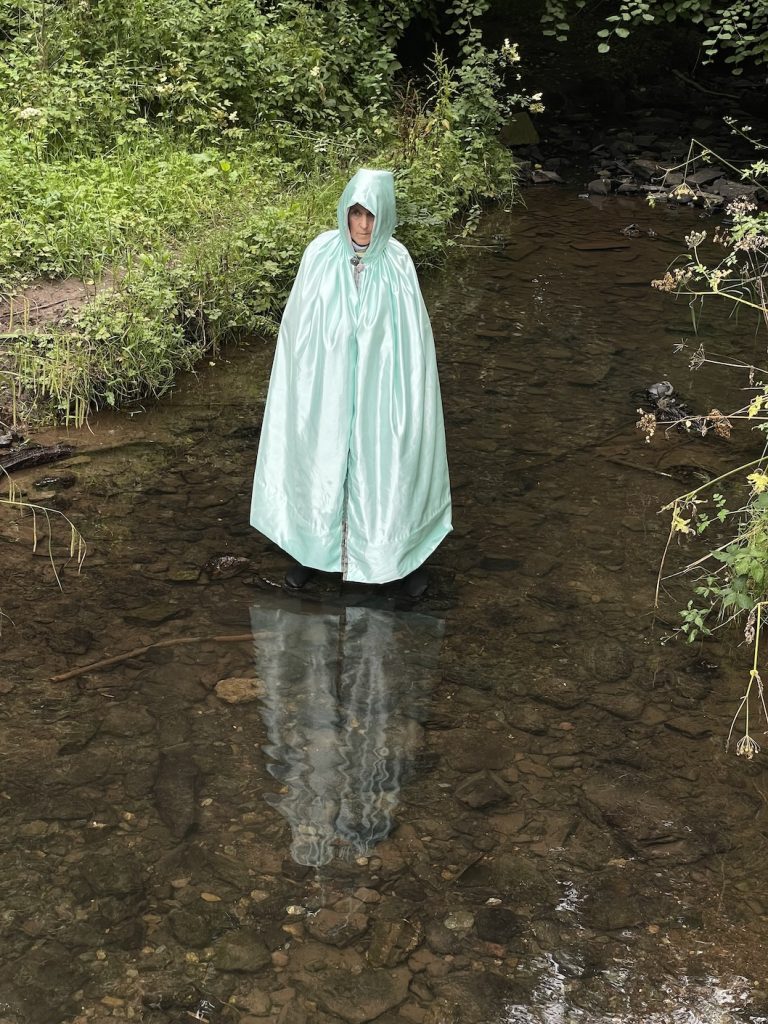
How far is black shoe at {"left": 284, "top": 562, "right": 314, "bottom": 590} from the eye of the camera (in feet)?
16.8

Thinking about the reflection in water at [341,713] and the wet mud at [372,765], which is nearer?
the wet mud at [372,765]

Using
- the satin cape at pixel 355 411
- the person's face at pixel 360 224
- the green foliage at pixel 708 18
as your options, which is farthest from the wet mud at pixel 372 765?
the green foliage at pixel 708 18

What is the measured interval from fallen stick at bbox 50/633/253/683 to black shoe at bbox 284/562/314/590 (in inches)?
15.4

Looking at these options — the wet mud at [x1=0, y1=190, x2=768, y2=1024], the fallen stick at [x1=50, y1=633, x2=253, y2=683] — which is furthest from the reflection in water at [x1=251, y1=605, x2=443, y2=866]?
the fallen stick at [x1=50, y1=633, x2=253, y2=683]

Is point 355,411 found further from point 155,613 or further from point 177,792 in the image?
point 177,792

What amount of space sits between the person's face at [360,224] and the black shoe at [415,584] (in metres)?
1.53

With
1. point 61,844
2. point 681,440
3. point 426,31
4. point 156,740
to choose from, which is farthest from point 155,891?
point 426,31

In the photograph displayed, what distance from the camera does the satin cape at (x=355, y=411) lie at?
4750mm

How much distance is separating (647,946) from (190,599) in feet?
8.30

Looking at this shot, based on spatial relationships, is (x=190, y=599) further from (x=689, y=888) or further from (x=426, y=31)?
(x=426, y=31)

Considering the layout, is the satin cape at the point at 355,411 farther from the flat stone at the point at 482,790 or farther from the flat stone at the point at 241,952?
the flat stone at the point at 241,952

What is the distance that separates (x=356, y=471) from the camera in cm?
486

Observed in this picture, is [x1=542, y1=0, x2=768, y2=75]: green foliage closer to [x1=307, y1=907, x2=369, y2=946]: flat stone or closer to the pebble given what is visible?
the pebble

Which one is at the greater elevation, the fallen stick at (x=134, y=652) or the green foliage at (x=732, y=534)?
the green foliage at (x=732, y=534)
